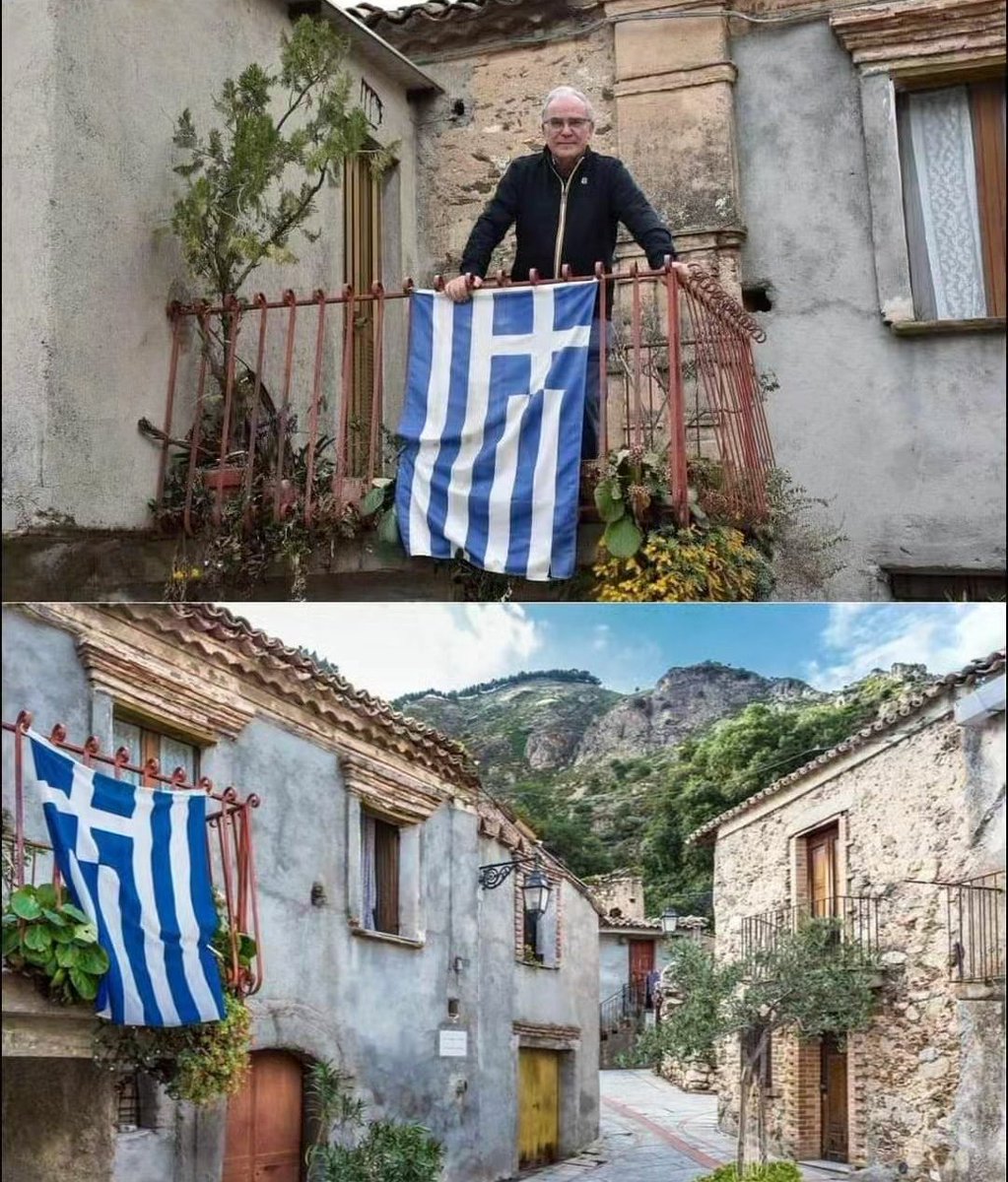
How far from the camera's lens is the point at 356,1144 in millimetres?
3016

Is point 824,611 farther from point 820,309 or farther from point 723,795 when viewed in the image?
point 820,309

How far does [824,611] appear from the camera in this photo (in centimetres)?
302

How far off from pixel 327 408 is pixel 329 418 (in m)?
0.07

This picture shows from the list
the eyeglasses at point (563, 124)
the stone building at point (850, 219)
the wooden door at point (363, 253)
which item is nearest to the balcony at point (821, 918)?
the eyeglasses at point (563, 124)

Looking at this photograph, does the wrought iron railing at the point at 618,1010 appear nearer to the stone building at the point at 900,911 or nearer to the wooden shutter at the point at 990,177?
the stone building at the point at 900,911

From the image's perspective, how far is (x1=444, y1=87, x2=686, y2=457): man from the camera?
18.6ft

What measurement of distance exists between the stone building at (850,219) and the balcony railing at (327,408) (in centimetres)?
39

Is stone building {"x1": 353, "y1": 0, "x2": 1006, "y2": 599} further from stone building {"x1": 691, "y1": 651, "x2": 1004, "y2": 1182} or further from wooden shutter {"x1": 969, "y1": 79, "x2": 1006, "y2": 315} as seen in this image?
stone building {"x1": 691, "y1": 651, "x2": 1004, "y2": 1182}

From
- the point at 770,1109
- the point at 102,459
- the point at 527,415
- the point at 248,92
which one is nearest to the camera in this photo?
the point at 770,1109

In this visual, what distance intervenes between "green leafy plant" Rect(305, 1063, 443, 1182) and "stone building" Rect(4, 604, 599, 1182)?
0.08 ft

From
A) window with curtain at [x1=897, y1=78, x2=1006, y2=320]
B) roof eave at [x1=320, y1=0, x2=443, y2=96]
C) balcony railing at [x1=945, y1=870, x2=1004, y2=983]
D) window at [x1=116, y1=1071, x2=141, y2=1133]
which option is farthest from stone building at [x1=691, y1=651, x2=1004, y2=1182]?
roof eave at [x1=320, y1=0, x2=443, y2=96]

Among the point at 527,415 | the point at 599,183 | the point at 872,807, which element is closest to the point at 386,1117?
the point at 872,807

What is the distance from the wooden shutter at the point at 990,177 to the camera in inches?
272

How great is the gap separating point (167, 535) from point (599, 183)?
203cm
